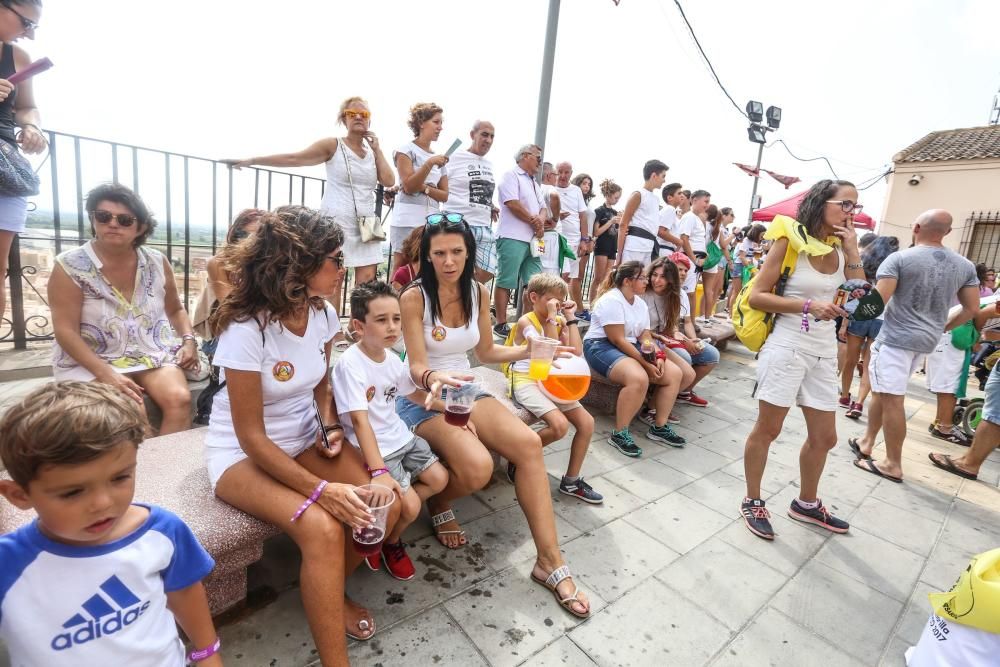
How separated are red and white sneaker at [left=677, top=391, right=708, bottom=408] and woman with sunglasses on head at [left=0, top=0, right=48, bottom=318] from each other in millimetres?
5195

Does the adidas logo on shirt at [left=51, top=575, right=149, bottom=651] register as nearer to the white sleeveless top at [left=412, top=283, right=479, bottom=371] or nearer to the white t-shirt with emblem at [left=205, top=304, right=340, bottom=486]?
the white t-shirt with emblem at [left=205, top=304, right=340, bottom=486]

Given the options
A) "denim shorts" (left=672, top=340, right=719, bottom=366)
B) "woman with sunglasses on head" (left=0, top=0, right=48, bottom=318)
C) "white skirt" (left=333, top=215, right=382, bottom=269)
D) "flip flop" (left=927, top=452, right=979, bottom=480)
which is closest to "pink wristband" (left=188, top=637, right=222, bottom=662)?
"woman with sunglasses on head" (left=0, top=0, right=48, bottom=318)

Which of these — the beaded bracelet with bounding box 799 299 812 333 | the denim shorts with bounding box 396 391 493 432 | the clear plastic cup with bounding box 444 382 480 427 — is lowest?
the denim shorts with bounding box 396 391 493 432

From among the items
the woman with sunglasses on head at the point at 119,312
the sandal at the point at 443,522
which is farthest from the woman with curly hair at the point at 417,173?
the sandal at the point at 443,522

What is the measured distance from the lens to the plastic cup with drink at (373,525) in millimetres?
1705

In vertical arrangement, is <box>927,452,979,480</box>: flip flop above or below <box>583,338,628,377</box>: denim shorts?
below

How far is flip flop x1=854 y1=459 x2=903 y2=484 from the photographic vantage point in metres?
3.86

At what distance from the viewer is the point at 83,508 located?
1045 millimetres

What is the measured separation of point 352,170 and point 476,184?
3.80ft

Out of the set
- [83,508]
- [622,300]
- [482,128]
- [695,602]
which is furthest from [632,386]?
[83,508]

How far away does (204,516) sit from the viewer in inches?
68.2

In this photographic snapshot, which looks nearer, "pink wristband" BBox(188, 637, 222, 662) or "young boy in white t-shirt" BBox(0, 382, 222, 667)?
"young boy in white t-shirt" BBox(0, 382, 222, 667)

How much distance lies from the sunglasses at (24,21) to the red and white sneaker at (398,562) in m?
2.94

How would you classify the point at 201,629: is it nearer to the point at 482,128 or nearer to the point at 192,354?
the point at 192,354
